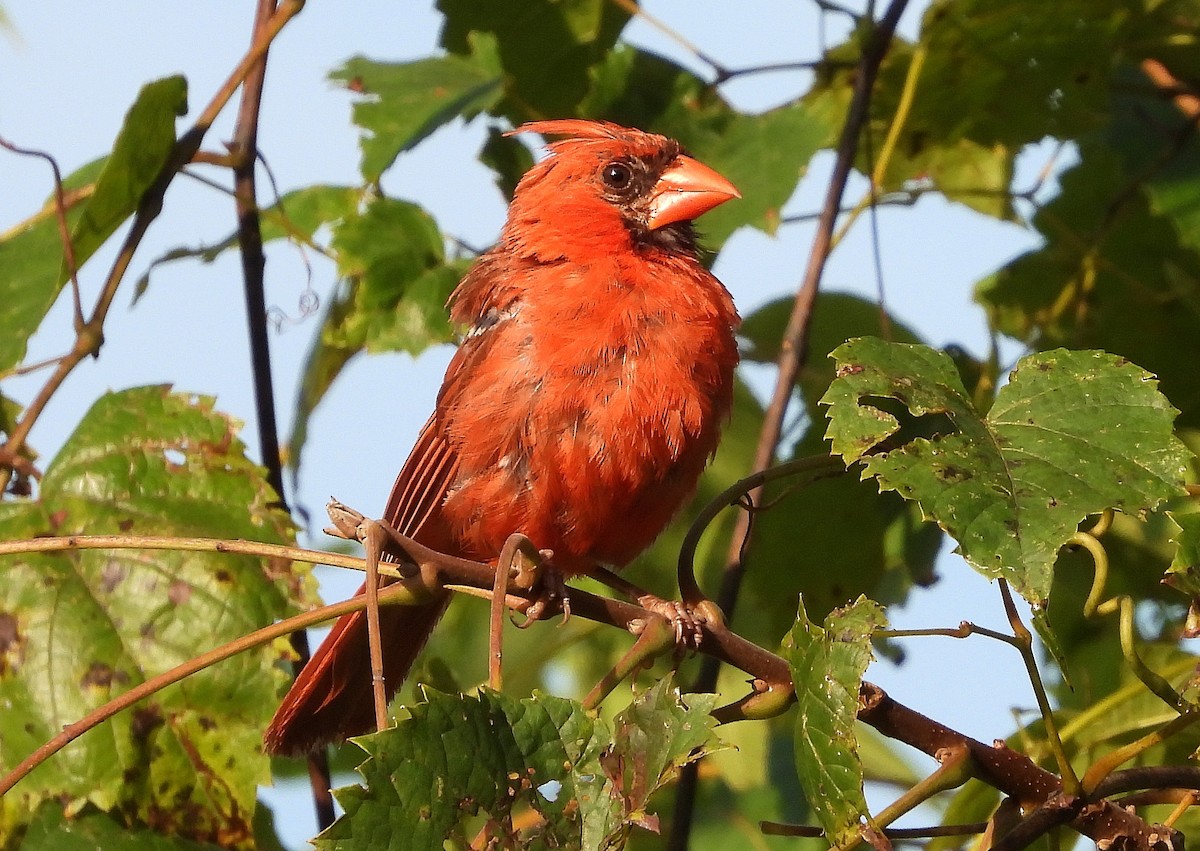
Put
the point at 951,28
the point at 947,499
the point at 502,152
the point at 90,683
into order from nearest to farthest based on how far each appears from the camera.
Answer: the point at 947,499 → the point at 90,683 → the point at 951,28 → the point at 502,152

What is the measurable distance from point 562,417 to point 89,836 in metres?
1.11

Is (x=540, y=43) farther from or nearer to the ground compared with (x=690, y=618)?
farther from the ground

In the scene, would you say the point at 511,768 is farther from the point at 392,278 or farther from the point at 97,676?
the point at 392,278

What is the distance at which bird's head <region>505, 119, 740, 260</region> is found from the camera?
3336 millimetres

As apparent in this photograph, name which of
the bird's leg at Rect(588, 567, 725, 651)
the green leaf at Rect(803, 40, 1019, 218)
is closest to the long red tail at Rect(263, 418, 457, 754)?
the bird's leg at Rect(588, 567, 725, 651)

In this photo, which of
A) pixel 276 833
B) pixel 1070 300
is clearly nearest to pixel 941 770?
pixel 276 833

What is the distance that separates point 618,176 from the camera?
349 centimetres

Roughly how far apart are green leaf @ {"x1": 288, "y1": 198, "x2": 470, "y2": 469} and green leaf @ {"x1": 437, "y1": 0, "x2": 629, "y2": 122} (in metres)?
0.41

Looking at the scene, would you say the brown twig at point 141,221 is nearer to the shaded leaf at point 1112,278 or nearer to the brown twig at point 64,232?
the brown twig at point 64,232

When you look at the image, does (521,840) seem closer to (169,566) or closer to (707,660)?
(169,566)

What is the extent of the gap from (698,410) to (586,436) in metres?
0.22

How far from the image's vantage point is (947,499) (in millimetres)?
1638

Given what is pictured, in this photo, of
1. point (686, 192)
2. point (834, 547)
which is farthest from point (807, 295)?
point (834, 547)

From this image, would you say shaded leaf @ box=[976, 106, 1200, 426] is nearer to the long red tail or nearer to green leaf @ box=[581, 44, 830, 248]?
green leaf @ box=[581, 44, 830, 248]
